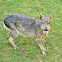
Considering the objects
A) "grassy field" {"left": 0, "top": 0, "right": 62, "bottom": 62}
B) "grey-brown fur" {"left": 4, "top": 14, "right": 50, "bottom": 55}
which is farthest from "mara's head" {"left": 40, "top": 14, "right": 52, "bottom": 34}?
"grassy field" {"left": 0, "top": 0, "right": 62, "bottom": 62}

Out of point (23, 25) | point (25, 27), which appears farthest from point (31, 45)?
point (23, 25)

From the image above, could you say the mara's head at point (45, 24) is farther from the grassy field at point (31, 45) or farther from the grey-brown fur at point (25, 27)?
the grassy field at point (31, 45)

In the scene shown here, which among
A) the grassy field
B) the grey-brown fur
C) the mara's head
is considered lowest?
the grassy field

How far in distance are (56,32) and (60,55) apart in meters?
1.94

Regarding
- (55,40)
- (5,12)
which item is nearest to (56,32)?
(55,40)

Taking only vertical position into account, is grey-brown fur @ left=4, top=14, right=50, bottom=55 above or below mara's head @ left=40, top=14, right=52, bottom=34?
below

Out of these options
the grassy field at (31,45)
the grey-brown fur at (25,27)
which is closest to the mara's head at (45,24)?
the grey-brown fur at (25,27)

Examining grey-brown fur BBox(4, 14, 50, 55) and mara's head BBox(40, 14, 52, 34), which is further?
grey-brown fur BBox(4, 14, 50, 55)

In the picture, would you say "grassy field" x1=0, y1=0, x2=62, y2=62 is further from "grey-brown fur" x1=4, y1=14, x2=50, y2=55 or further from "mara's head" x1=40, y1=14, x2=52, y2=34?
"mara's head" x1=40, y1=14, x2=52, y2=34

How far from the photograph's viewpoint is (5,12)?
9.88 m

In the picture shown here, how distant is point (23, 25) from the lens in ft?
21.0

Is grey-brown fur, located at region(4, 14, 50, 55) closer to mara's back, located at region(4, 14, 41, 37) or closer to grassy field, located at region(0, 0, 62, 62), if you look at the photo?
mara's back, located at region(4, 14, 41, 37)

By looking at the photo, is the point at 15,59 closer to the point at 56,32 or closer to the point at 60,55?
the point at 60,55

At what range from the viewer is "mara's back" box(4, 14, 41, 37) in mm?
6258
